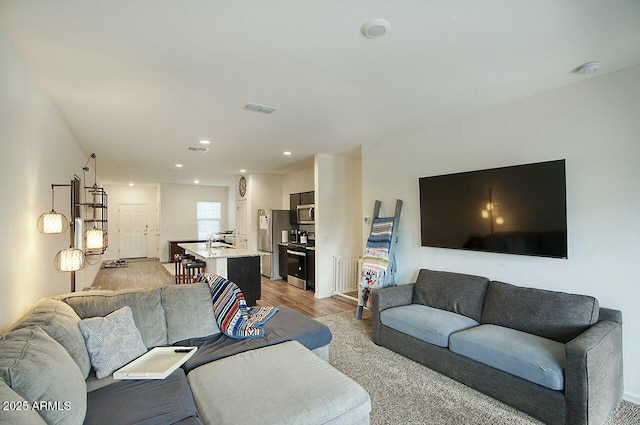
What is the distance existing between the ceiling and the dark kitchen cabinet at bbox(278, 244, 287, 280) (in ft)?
12.6

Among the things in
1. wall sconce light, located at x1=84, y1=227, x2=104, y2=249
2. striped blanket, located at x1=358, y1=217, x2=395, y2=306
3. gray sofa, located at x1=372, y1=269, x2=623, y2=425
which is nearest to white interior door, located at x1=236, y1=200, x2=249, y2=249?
wall sconce light, located at x1=84, y1=227, x2=104, y2=249

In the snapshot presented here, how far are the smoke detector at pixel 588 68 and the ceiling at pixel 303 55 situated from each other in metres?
0.05

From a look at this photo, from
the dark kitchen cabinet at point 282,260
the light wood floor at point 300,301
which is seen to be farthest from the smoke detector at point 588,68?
the dark kitchen cabinet at point 282,260

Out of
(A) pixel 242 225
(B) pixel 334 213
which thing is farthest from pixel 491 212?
(A) pixel 242 225

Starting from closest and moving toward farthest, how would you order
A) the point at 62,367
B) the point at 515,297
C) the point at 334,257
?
the point at 62,367
the point at 515,297
the point at 334,257

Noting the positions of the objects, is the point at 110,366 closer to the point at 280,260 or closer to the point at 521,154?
the point at 521,154

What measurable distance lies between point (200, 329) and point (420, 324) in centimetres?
201

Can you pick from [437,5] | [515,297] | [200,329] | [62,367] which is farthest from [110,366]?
[515,297]

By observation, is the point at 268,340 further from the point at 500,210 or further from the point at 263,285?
the point at 263,285

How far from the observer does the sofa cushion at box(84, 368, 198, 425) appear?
150cm

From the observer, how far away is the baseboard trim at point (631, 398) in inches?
91.9

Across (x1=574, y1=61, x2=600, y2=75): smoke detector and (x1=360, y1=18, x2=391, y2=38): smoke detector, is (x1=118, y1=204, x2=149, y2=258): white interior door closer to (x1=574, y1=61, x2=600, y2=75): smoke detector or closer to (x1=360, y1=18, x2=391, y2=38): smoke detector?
(x1=360, y1=18, x2=391, y2=38): smoke detector

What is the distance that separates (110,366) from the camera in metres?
1.91

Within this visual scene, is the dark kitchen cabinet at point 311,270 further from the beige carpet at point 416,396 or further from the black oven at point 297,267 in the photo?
the beige carpet at point 416,396
